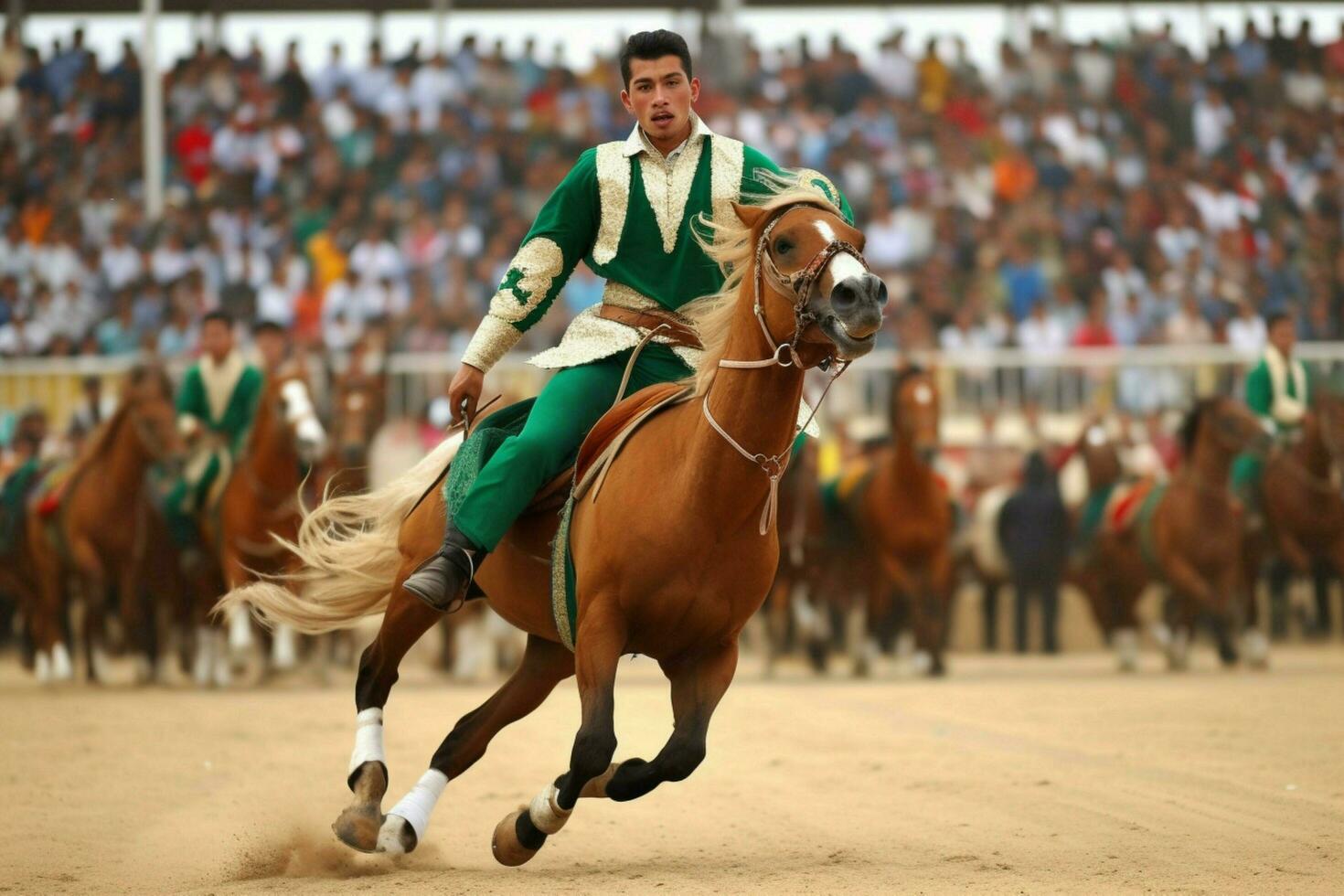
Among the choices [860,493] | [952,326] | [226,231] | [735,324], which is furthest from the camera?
[226,231]

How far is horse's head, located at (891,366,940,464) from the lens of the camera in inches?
559

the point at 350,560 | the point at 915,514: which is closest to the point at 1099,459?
the point at 915,514

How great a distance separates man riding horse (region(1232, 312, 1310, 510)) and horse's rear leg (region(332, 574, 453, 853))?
9.79 meters

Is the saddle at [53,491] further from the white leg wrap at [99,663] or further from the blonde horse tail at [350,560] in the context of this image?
the blonde horse tail at [350,560]

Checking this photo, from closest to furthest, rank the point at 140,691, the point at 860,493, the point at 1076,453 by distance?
1. the point at 140,691
2. the point at 860,493
3. the point at 1076,453

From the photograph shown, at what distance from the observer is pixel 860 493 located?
14852 millimetres

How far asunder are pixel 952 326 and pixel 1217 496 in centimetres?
479

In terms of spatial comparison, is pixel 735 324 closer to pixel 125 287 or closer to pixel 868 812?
pixel 868 812

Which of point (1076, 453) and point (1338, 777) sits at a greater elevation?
point (1076, 453)

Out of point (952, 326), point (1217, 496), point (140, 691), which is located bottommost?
point (140, 691)

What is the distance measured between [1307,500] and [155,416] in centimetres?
869

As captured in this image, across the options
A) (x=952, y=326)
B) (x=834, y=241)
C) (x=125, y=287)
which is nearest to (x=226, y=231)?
(x=125, y=287)

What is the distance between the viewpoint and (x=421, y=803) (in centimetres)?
594

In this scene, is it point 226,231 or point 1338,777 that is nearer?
point 1338,777
